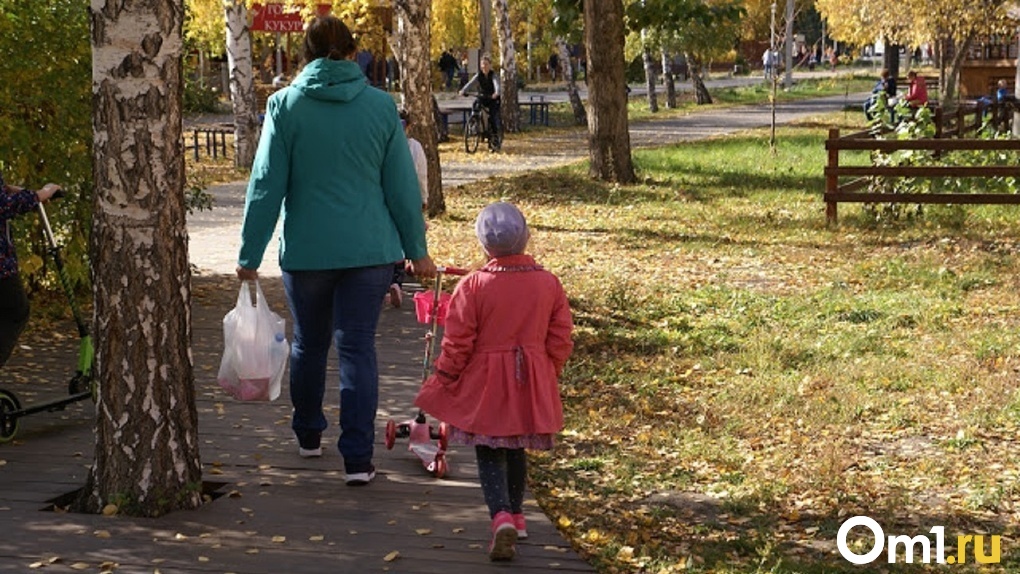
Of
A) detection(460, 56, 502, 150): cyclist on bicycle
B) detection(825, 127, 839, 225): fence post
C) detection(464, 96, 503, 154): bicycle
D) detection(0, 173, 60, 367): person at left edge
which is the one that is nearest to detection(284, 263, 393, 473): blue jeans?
detection(0, 173, 60, 367): person at left edge

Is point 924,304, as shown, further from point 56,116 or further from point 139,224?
point 139,224

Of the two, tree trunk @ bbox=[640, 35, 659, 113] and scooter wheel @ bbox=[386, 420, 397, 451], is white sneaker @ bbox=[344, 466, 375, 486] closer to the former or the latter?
scooter wheel @ bbox=[386, 420, 397, 451]

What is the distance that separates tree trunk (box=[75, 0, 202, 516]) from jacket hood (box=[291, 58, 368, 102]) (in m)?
0.62

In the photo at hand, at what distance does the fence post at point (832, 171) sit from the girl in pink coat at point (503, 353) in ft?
42.4

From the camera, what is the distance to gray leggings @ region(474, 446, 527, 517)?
21.7 feet

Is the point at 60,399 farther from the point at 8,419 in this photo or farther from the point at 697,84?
the point at 697,84

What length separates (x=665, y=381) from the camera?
430 inches

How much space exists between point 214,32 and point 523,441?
41.1 meters

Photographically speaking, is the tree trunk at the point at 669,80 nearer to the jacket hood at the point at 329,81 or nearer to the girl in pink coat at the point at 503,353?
the jacket hood at the point at 329,81

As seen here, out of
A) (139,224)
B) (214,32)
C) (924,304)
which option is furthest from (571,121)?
(139,224)

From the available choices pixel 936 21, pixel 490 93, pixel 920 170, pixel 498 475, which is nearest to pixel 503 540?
pixel 498 475

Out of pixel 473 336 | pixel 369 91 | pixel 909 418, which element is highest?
pixel 369 91

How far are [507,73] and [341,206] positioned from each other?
3092 centimetres

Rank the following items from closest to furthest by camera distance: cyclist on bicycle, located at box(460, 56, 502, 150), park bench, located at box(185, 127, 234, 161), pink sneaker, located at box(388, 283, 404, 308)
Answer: pink sneaker, located at box(388, 283, 404, 308), park bench, located at box(185, 127, 234, 161), cyclist on bicycle, located at box(460, 56, 502, 150)
